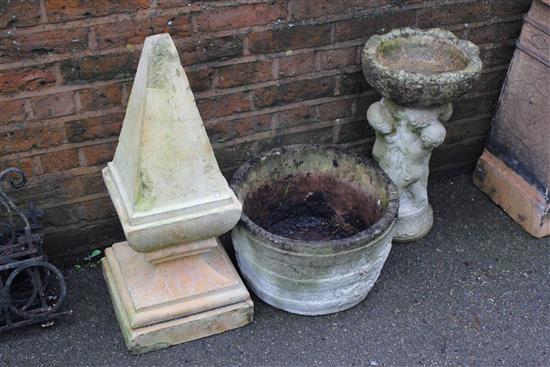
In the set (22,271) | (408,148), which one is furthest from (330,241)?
(22,271)

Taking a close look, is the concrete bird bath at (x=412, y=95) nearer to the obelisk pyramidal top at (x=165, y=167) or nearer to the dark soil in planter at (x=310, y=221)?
the dark soil in planter at (x=310, y=221)

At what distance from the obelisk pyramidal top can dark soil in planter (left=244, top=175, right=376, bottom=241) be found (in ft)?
1.80

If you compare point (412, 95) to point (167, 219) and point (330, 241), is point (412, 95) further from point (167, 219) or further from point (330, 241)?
point (167, 219)

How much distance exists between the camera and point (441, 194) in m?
3.70

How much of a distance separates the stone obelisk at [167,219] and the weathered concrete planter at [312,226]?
14 cm

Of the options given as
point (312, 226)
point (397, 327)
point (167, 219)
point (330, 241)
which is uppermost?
point (167, 219)

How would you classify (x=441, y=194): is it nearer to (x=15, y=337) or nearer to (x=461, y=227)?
(x=461, y=227)

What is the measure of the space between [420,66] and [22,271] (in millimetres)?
1865

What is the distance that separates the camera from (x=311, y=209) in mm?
3312

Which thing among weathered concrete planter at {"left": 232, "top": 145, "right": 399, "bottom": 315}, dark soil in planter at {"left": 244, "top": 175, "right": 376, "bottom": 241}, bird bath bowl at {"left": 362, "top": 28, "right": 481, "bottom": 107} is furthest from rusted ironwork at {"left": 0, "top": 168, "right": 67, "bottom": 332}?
bird bath bowl at {"left": 362, "top": 28, "right": 481, "bottom": 107}

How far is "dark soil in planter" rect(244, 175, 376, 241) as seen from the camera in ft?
10.5

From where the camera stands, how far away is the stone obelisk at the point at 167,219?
2428mm

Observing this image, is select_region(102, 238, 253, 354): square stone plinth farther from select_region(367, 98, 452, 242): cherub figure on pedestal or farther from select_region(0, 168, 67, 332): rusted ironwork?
select_region(367, 98, 452, 242): cherub figure on pedestal

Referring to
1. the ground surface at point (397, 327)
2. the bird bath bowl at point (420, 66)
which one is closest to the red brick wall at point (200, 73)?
the bird bath bowl at point (420, 66)
